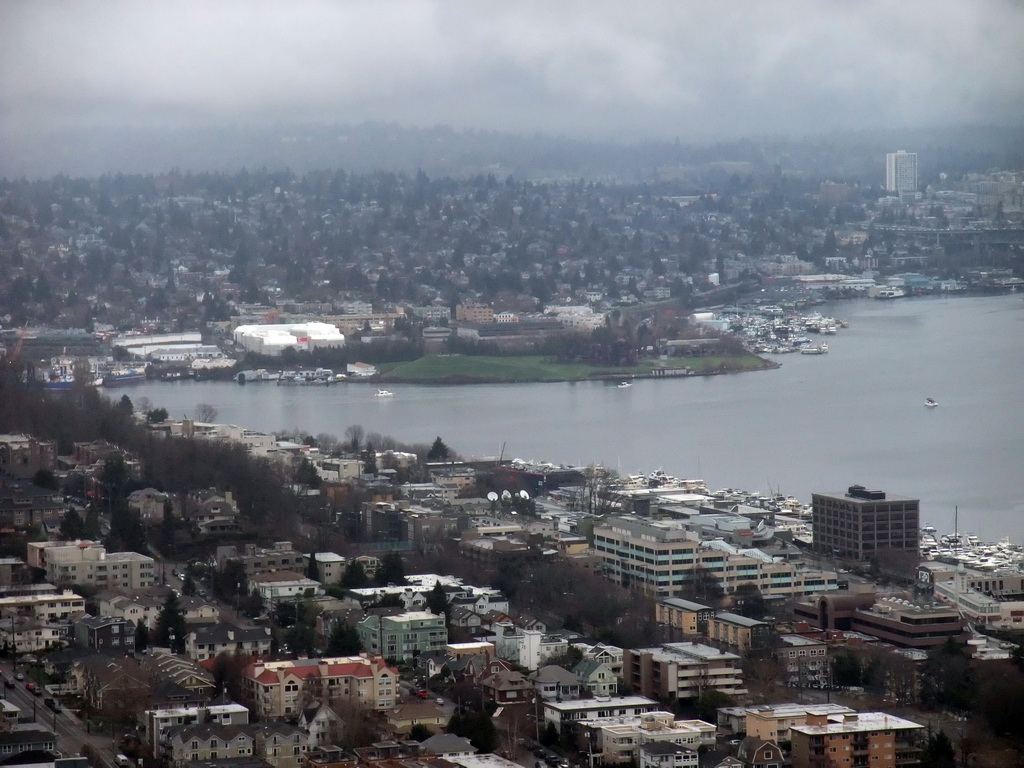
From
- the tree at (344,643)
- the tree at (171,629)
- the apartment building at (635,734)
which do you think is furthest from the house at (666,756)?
the tree at (171,629)

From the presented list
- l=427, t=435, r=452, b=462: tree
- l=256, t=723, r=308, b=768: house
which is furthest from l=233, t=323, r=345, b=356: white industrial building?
l=256, t=723, r=308, b=768: house

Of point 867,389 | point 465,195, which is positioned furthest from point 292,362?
point 465,195

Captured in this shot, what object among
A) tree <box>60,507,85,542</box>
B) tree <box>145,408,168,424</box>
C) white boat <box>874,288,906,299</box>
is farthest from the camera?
white boat <box>874,288,906,299</box>

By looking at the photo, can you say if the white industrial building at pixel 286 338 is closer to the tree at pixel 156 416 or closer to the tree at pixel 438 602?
the tree at pixel 156 416

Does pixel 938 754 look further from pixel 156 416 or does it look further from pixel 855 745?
pixel 156 416

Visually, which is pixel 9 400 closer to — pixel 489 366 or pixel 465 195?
pixel 489 366

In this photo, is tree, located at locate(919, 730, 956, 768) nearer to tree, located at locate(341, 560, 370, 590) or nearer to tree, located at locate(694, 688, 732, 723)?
tree, located at locate(694, 688, 732, 723)

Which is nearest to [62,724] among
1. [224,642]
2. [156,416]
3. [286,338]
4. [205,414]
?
[224,642]
